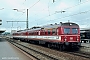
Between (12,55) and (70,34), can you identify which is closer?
(12,55)

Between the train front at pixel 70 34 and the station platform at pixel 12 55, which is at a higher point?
the train front at pixel 70 34

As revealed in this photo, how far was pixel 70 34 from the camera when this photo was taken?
25359mm

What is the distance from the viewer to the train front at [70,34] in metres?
24.9

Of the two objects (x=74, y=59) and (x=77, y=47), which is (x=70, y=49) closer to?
(x=77, y=47)

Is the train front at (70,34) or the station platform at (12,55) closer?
the station platform at (12,55)

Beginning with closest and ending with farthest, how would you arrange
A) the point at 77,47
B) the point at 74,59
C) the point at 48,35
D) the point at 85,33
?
the point at 74,59, the point at 77,47, the point at 48,35, the point at 85,33

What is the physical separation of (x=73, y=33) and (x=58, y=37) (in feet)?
5.72

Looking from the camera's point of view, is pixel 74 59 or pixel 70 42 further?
pixel 70 42

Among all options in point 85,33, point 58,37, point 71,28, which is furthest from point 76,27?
point 85,33

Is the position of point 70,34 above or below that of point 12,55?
above

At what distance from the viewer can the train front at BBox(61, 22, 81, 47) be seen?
24.9m

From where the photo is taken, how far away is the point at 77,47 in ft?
89.1

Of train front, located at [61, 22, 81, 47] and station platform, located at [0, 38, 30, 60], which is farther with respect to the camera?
train front, located at [61, 22, 81, 47]

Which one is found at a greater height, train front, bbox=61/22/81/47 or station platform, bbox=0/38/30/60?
train front, bbox=61/22/81/47
